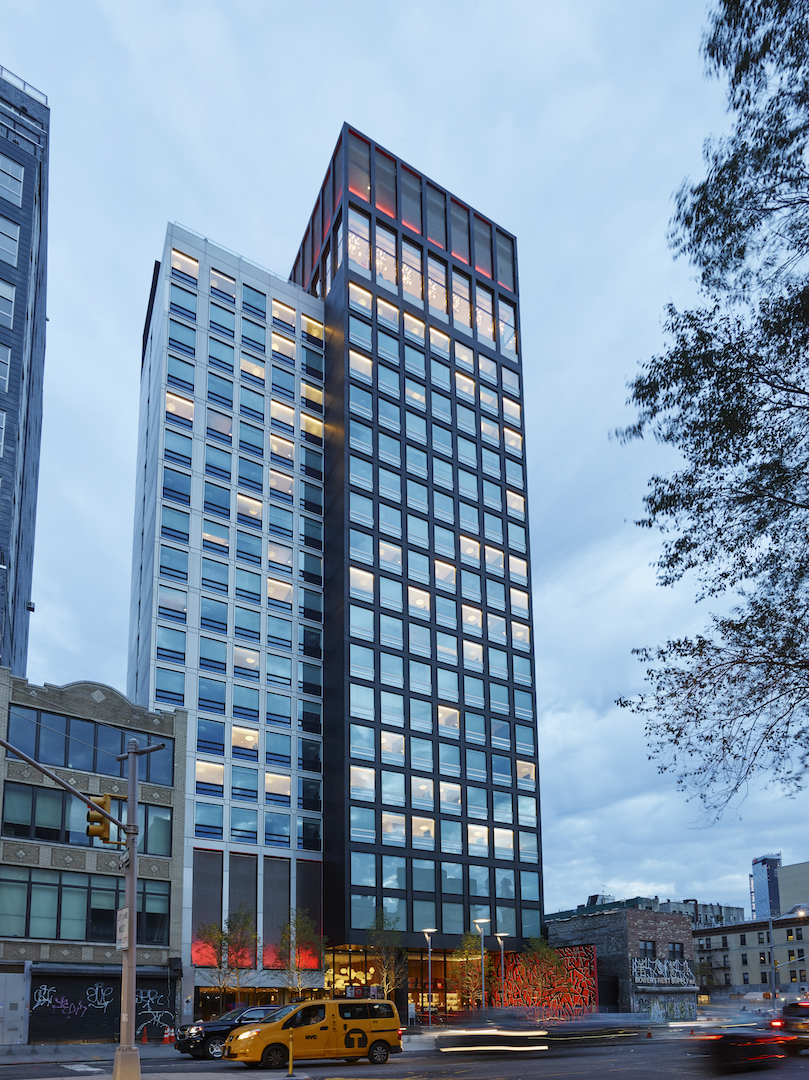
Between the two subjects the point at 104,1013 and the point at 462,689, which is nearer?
the point at 104,1013

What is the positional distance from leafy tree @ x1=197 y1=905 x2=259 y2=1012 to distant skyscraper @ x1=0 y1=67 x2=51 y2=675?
19.8 meters

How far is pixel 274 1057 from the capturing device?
27.3 meters

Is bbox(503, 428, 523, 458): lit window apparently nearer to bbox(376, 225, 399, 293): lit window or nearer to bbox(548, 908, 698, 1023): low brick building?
bbox(376, 225, 399, 293): lit window

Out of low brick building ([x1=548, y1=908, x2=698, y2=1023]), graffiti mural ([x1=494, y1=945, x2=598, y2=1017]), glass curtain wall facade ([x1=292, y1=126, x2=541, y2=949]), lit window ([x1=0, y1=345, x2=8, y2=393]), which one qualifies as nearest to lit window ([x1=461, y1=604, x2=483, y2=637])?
glass curtain wall facade ([x1=292, y1=126, x2=541, y2=949])

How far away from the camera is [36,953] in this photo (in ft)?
151

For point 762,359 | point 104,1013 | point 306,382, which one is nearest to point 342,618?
point 306,382

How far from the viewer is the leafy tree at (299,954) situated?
60.3m

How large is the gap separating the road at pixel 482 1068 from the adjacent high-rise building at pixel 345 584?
3104 cm

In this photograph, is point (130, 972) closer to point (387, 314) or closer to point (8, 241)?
point (8, 241)

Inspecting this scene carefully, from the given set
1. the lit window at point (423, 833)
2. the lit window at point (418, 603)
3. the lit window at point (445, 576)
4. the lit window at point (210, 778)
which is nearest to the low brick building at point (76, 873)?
the lit window at point (210, 778)

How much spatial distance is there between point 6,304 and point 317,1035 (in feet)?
155

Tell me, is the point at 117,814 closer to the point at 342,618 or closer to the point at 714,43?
the point at 342,618

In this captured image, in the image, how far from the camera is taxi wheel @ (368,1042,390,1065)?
2867 cm

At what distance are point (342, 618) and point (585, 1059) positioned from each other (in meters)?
42.8
